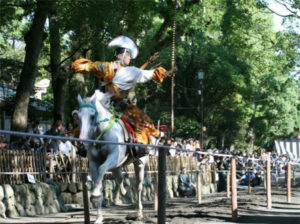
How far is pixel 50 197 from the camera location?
1386cm

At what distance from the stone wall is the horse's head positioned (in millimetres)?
2377

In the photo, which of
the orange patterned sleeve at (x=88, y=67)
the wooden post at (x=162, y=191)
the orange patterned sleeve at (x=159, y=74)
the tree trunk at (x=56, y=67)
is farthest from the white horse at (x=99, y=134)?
the tree trunk at (x=56, y=67)

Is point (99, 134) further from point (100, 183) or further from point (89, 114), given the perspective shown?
point (100, 183)

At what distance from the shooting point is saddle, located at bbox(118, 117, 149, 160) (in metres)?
10.5

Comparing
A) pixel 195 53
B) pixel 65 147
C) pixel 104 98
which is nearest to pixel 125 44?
pixel 104 98

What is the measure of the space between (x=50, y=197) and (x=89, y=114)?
5046mm

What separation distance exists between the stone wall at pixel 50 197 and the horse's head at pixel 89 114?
2.38m

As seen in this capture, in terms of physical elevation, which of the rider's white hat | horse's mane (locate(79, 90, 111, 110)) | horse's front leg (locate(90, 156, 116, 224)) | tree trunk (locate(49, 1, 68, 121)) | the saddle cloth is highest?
tree trunk (locate(49, 1, 68, 121))

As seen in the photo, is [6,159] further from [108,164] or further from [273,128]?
[273,128]

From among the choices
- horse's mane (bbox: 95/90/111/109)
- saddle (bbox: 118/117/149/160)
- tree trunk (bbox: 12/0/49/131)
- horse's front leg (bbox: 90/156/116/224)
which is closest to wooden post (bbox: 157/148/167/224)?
horse's front leg (bbox: 90/156/116/224)

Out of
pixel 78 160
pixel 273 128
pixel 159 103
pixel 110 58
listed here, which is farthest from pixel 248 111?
pixel 78 160

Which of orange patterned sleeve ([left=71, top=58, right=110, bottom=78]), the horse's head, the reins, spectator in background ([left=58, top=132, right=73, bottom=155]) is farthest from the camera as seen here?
spectator in background ([left=58, top=132, right=73, bottom=155])

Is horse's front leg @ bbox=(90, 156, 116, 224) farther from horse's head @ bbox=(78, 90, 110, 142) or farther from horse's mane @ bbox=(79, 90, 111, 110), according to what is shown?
horse's mane @ bbox=(79, 90, 111, 110)

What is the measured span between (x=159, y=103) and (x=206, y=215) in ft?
118
